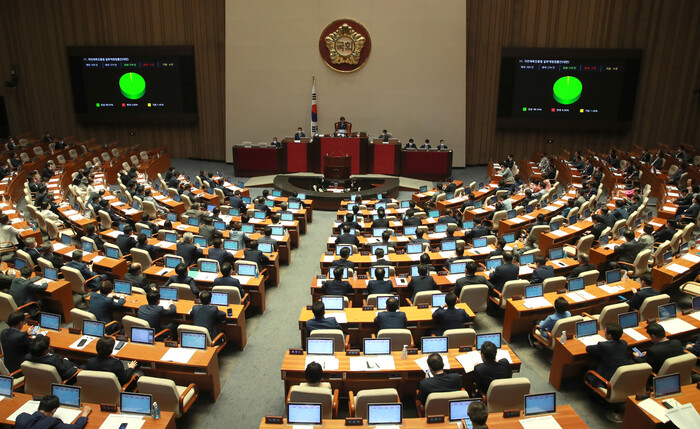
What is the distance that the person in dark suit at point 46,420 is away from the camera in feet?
15.4

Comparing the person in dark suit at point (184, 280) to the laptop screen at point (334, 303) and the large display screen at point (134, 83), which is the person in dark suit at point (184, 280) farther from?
the large display screen at point (134, 83)

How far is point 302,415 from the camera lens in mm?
5082

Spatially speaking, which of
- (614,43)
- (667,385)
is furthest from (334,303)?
(614,43)

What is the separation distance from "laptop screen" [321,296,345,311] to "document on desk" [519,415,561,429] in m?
3.23

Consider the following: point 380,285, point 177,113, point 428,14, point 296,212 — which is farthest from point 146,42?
point 380,285

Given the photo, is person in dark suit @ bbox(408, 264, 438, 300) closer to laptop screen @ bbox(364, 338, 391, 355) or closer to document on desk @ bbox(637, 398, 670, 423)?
laptop screen @ bbox(364, 338, 391, 355)

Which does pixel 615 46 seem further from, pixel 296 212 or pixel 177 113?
pixel 177 113

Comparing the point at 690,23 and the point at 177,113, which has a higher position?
the point at 690,23

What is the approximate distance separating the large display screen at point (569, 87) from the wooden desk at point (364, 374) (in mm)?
17180

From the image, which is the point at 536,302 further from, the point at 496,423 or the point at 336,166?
the point at 336,166

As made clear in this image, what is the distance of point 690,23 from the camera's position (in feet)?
65.7

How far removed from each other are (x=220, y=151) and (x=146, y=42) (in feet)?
19.1

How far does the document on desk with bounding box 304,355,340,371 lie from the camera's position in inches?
237

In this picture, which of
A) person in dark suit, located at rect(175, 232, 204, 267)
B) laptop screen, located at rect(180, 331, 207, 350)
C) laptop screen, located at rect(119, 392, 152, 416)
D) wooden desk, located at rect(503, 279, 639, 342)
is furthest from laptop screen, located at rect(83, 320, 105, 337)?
wooden desk, located at rect(503, 279, 639, 342)
